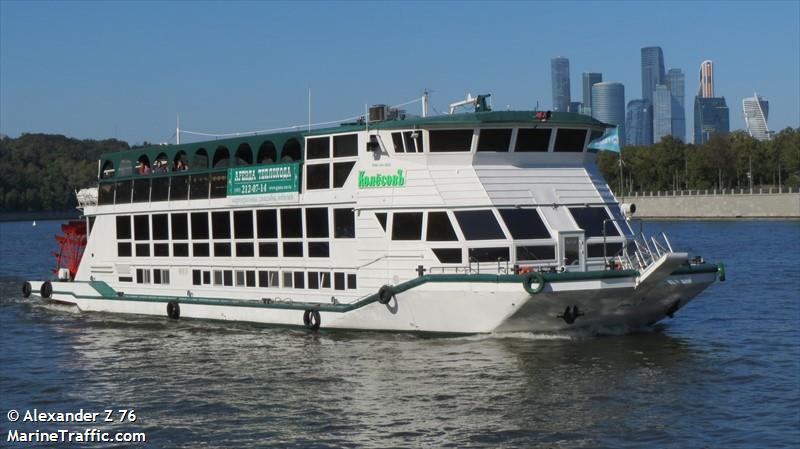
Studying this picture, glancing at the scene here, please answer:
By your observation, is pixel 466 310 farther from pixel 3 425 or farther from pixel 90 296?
pixel 90 296

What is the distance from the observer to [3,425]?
763 inches

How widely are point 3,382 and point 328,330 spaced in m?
7.75

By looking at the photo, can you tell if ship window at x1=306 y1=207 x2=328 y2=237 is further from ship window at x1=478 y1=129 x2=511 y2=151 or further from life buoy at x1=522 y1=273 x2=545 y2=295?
life buoy at x1=522 y1=273 x2=545 y2=295

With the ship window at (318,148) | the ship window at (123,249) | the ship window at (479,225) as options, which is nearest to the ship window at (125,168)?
the ship window at (123,249)

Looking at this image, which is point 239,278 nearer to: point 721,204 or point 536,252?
point 536,252

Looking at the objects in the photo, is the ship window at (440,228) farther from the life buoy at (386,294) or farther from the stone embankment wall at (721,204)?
the stone embankment wall at (721,204)

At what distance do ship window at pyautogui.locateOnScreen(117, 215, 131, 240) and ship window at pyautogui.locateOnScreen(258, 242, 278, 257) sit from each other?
626cm

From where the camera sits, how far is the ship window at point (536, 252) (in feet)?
79.7

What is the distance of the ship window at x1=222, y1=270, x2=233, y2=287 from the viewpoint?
30.2 metres

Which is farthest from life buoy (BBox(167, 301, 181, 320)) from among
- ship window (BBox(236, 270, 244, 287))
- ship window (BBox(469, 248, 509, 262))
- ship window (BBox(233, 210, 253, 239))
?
ship window (BBox(469, 248, 509, 262))

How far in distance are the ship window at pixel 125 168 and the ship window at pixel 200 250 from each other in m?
4.29

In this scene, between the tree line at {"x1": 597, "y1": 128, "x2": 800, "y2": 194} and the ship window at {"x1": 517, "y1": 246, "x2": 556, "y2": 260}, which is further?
the tree line at {"x1": 597, "y1": 128, "x2": 800, "y2": 194}

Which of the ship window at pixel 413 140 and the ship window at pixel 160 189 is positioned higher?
the ship window at pixel 413 140

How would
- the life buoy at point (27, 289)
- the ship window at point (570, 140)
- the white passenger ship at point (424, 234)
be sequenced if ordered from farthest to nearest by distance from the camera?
the life buoy at point (27, 289) → the ship window at point (570, 140) → the white passenger ship at point (424, 234)
